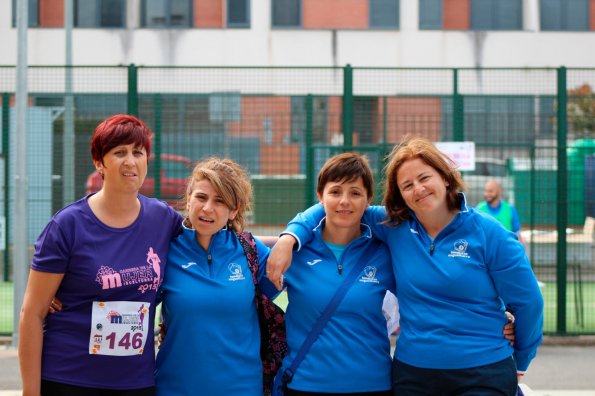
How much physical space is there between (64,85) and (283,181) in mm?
2925

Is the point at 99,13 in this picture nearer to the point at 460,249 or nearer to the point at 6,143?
the point at 6,143

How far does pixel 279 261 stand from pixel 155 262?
53cm

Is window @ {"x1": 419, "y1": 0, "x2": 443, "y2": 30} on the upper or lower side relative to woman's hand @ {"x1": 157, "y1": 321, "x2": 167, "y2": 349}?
upper

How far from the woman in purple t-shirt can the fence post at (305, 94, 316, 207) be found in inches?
253

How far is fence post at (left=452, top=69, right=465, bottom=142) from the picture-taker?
32.8 feet

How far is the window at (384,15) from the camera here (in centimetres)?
2939

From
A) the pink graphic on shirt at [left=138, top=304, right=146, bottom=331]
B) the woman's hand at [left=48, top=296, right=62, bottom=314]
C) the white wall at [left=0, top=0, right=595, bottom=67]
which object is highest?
the white wall at [left=0, top=0, right=595, bottom=67]

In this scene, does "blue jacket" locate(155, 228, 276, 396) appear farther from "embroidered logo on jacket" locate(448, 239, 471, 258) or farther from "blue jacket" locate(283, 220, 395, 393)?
"embroidered logo on jacket" locate(448, 239, 471, 258)

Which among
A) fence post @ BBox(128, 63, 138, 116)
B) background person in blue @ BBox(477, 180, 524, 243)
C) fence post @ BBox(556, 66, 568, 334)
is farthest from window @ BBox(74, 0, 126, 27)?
fence post @ BBox(556, 66, 568, 334)

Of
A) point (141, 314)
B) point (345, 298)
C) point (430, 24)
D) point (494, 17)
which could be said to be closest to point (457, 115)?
point (345, 298)

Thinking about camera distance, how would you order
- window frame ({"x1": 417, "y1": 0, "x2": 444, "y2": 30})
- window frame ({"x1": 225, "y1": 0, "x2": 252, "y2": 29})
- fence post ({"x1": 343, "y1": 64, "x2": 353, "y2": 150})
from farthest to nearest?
window frame ({"x1": 417, "y1": 0, "x2": 444, "y2": 30}) < window frame ({"x1": 225, "y1": 0, "x2": 252, "y2": 29}) < fence post ({"x1": 343, "y1": 64, "x2": 353, "y2": 150})

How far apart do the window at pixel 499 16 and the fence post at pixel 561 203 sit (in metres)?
20.7

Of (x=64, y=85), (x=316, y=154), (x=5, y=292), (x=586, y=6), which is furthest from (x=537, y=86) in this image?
(x=586, y=6)

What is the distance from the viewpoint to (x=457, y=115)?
396 inches
